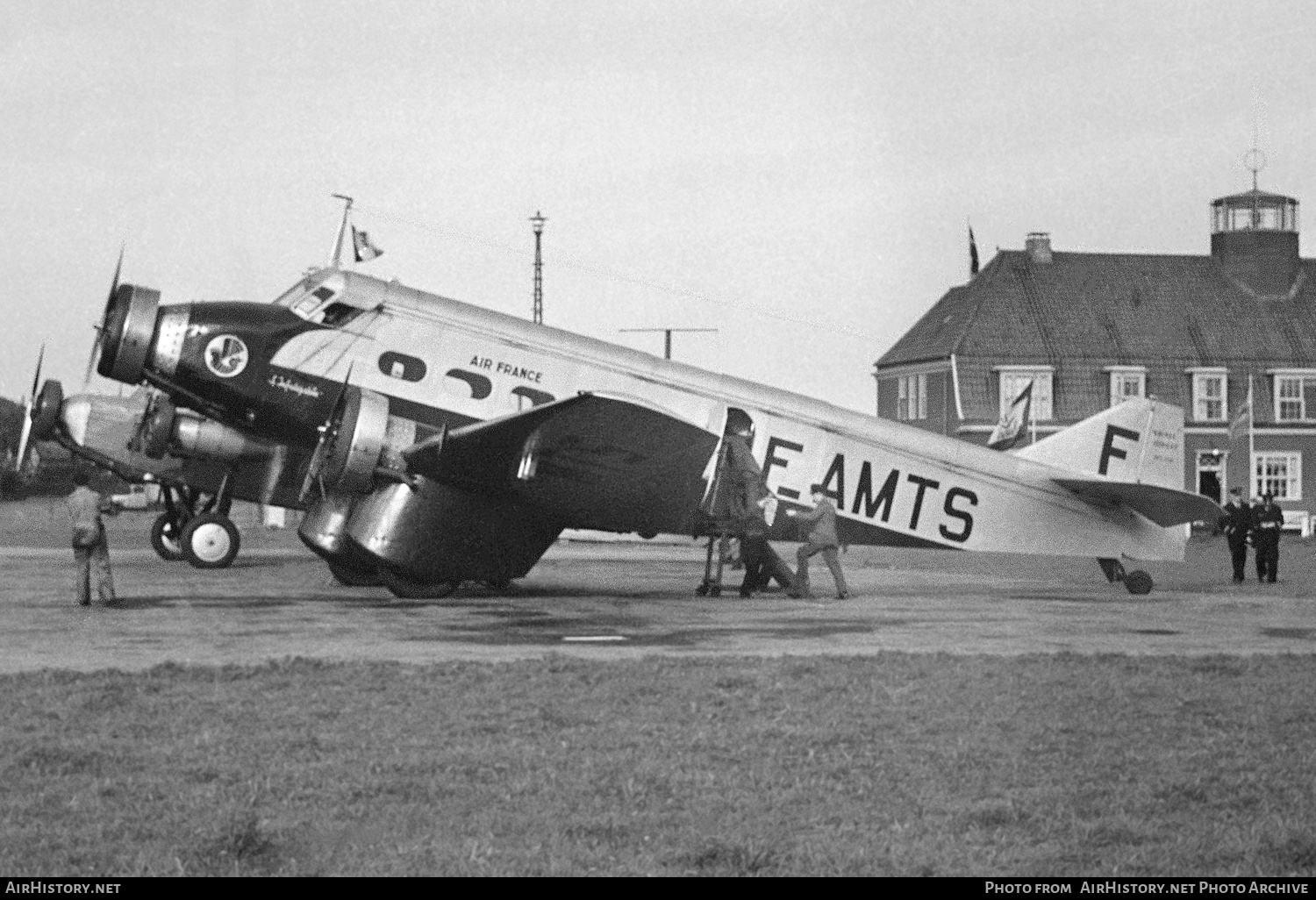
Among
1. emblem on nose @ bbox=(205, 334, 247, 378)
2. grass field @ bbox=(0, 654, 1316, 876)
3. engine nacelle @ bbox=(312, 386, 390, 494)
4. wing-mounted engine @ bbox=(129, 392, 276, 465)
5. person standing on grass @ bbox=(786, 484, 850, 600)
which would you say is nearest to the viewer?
grass field @ bbox=(0, 654, 1316, 876)

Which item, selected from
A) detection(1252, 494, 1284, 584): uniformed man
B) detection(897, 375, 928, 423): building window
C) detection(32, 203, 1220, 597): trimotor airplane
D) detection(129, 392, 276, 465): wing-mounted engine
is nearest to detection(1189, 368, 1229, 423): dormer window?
detection(897, 375, 928, 423): building window

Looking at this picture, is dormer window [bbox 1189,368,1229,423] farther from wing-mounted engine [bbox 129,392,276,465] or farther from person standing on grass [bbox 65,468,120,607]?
person standing on grass [bbox 65,468,120,607]

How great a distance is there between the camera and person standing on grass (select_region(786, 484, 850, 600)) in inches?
935

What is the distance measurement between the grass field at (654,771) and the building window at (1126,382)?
61.0 meters

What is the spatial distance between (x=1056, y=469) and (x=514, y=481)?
8.25 metres

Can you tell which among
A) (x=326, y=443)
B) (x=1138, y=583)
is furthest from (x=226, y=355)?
(x=1138, y=583)

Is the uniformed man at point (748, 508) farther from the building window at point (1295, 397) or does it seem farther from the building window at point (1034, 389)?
the building window at point (1295, 397)

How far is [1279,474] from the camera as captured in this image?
250 feet

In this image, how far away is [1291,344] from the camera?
75875 mm

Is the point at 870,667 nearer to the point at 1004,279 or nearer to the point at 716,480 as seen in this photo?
the point at 716,480

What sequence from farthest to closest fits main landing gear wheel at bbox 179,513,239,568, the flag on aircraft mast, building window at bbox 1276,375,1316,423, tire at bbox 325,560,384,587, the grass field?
building window at bbox 1276,375,1316,423
the flag on aircraft mast
main landing gear wheel at bbox 179,513,239,568
tire at bbox 325,560,384,587
the grass field

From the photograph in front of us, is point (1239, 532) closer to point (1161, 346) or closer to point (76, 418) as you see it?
point (76, 418)

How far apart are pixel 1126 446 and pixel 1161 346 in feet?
164

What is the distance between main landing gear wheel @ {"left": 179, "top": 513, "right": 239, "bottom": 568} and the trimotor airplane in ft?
4.85
